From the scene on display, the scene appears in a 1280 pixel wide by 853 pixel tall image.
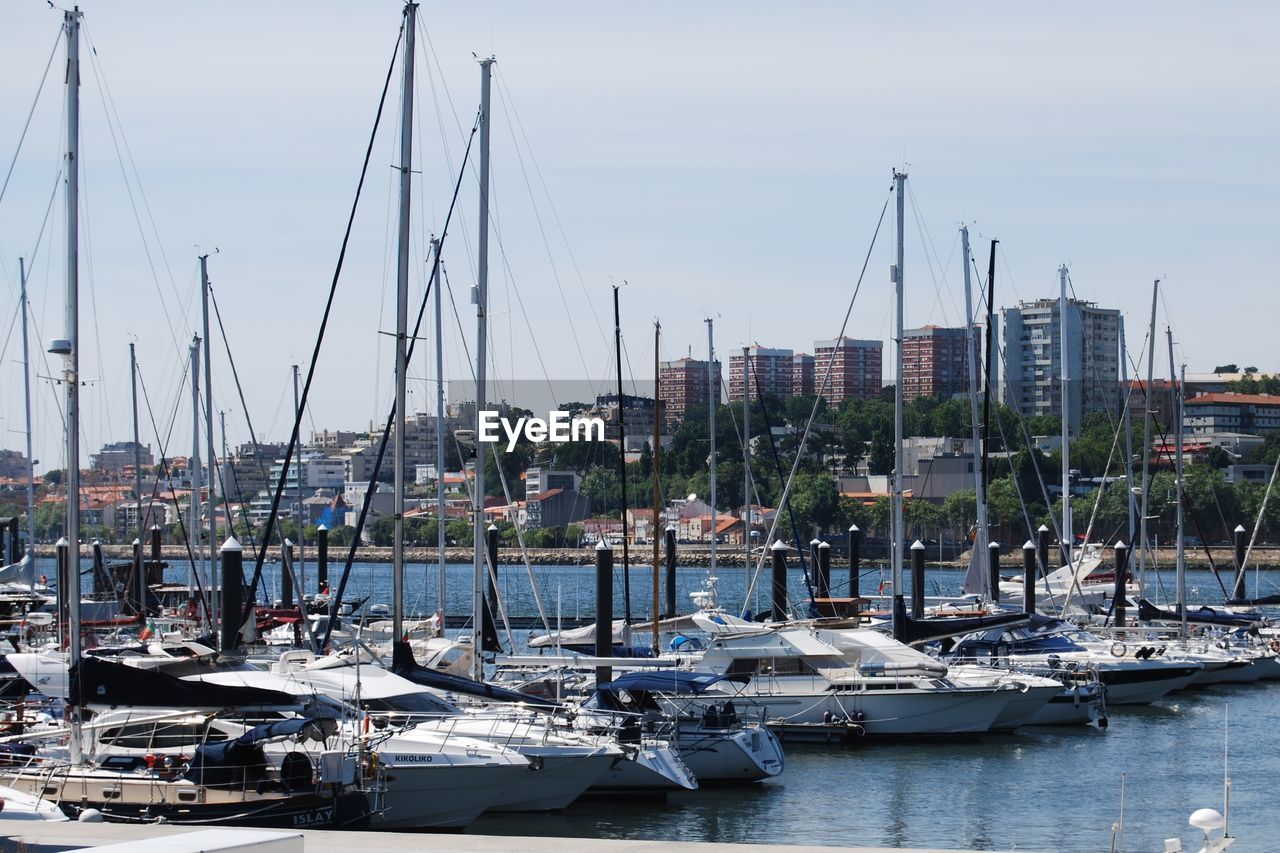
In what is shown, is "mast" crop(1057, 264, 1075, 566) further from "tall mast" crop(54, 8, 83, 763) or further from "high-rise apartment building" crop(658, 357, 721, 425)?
"high-rise apartment building" crop(658, 357, 721, 425)

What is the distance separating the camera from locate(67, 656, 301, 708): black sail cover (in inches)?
854

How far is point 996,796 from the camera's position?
2866 cm

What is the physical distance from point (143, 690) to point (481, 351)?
10453mm

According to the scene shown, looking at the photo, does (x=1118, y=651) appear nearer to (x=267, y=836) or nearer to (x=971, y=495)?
(x=267, y=836)

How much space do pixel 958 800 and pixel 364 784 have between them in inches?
456

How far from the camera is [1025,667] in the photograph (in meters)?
38.7

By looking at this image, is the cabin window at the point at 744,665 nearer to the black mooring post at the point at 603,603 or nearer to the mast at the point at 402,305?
the black mooring post at the point at 603,603

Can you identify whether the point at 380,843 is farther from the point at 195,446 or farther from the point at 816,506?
the point at 816,506

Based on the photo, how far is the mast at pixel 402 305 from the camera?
27312mm

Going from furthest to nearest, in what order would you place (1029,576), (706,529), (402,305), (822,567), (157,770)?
(706,529)
(822,567)
(1029,576)
(402,305)
(157,770)

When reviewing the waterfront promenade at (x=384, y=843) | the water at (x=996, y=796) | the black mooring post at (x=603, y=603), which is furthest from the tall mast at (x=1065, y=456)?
the waterfront promenade at (x=384, y=843)

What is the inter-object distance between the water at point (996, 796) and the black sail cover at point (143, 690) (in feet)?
12.6

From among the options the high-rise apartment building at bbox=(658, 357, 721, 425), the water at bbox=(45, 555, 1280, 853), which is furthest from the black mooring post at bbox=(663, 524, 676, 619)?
the high-rise apartment building at bbox=(658, 357, 721, 425)

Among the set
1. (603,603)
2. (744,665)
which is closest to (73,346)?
(744,665)
